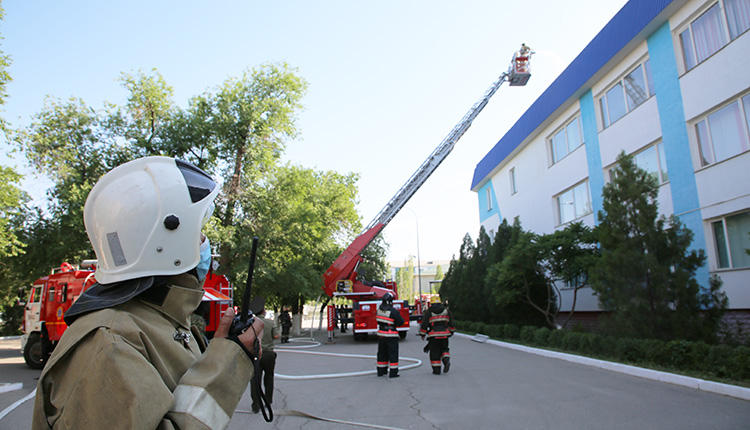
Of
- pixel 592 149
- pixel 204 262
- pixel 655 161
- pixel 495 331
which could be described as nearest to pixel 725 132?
pixel 655 161

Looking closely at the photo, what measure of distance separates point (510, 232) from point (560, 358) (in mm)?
7692

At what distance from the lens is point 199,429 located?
4.45 ft

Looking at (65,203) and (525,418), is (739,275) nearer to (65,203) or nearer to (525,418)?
(525,418)

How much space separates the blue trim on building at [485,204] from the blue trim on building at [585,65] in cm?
275

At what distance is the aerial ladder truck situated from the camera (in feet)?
59.3

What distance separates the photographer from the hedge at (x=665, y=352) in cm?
763

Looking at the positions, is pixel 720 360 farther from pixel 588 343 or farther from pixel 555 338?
pixel 555 338

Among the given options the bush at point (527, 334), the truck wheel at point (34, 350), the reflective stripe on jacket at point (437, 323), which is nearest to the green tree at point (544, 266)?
the bush at point (527, 334)

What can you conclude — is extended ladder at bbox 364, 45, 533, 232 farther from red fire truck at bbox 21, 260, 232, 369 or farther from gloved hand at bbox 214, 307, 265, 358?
gloved hand at bbox 214, 307, 265, 358

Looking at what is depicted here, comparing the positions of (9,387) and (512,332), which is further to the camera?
(512,332)

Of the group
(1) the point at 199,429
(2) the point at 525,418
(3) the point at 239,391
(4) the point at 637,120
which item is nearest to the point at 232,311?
(3) the point at 239,391

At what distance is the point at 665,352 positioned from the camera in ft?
29.7

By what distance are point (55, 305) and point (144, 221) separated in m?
12.4

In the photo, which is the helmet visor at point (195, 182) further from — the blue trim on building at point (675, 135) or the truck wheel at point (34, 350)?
the truck wheel at point (34, 350)
